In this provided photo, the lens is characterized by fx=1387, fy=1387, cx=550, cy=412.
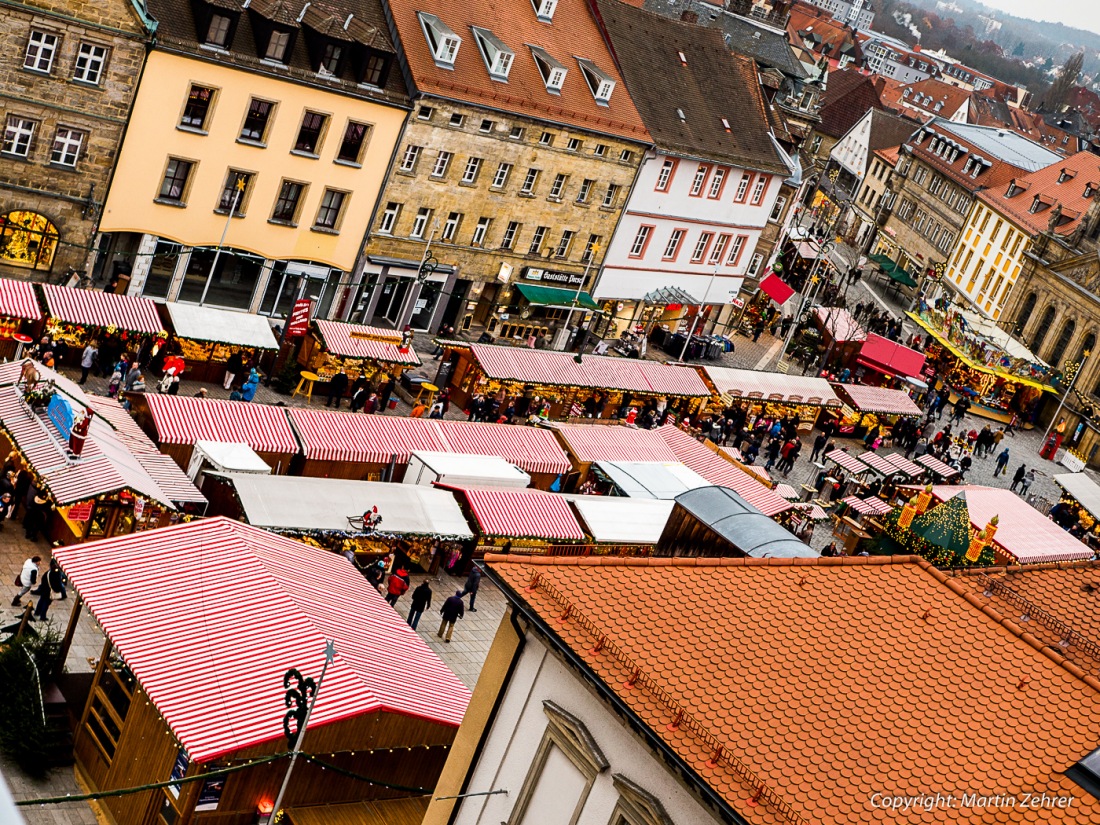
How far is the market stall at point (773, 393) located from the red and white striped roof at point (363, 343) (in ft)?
49.4

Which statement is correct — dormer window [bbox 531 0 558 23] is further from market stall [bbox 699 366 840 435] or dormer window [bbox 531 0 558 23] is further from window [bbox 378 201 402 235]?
market stall [bbox 699 366 840 435]

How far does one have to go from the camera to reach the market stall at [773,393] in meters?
55.0

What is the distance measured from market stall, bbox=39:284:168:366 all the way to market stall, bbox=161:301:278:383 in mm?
606

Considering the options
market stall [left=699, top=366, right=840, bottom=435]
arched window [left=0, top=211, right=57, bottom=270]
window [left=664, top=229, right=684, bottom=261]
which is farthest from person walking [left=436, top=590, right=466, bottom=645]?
window [left=664, top=229, right=684, bottom=261]

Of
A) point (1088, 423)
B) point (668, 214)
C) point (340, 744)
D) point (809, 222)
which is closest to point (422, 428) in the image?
point (340, 744)

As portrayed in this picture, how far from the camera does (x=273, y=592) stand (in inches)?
937

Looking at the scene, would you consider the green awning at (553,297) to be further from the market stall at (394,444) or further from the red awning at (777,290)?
the market stall at (394,444)

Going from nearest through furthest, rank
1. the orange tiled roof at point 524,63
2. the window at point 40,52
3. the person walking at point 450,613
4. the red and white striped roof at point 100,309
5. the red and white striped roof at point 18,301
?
the person walking at point 450,613
the red and white striped roof at point 18,301
the red and white striped roof at point 100,309
the window at point 40,52
the orange tiled roof at point 524,63

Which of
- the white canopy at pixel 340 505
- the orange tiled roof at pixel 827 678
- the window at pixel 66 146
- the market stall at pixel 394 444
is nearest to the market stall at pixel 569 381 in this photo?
the market stall at pixel 394 444

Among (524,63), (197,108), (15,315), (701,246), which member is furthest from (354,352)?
(701,246)

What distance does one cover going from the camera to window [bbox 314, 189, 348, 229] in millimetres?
49312

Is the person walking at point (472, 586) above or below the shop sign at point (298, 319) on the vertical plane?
below

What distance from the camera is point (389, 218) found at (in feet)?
168

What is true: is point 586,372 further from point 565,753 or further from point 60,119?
point 565,753
